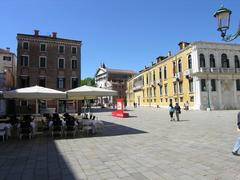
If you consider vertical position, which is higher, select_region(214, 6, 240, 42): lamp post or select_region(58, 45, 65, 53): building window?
select_region(58, 45, 65, 53): building window

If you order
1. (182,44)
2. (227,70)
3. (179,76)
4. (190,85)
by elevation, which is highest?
(182,44)

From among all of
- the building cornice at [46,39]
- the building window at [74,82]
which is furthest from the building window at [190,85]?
the building cornice at [46,39]

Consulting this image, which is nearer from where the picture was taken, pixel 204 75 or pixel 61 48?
pixel 204 75

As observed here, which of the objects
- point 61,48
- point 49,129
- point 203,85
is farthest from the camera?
point 61,48

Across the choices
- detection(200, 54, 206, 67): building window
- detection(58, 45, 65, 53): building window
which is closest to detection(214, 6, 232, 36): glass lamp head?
detection(200, 54, 206, 67): building window

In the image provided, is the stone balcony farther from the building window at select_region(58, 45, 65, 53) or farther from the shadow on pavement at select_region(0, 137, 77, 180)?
the shadow on pavement at select_region(0, 137, 77, 180)

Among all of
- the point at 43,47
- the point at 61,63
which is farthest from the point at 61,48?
the point at 43,47

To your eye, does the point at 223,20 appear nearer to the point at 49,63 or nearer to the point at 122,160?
the point at 122,160

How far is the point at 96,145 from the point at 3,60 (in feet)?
148

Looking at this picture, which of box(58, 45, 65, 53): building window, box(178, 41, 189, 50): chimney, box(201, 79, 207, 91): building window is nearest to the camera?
box(201, 79, 207, 91): building window

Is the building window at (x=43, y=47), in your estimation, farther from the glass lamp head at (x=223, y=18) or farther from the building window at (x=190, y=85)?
the glass lamp head at (x=223, y=18)

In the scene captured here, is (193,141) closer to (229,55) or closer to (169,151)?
(169,151)

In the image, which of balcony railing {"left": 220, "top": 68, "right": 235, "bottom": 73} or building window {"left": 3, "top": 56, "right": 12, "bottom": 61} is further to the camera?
building window {"left": 3, "top": 56, "right": 12, "bottom": 61}

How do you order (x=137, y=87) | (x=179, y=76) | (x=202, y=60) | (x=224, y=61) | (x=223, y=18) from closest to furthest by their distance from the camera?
(x=223, y=18)
(x=202, y=60)
(x=224, y=61)
(x=179, y=76)
(x=137, y=87)
